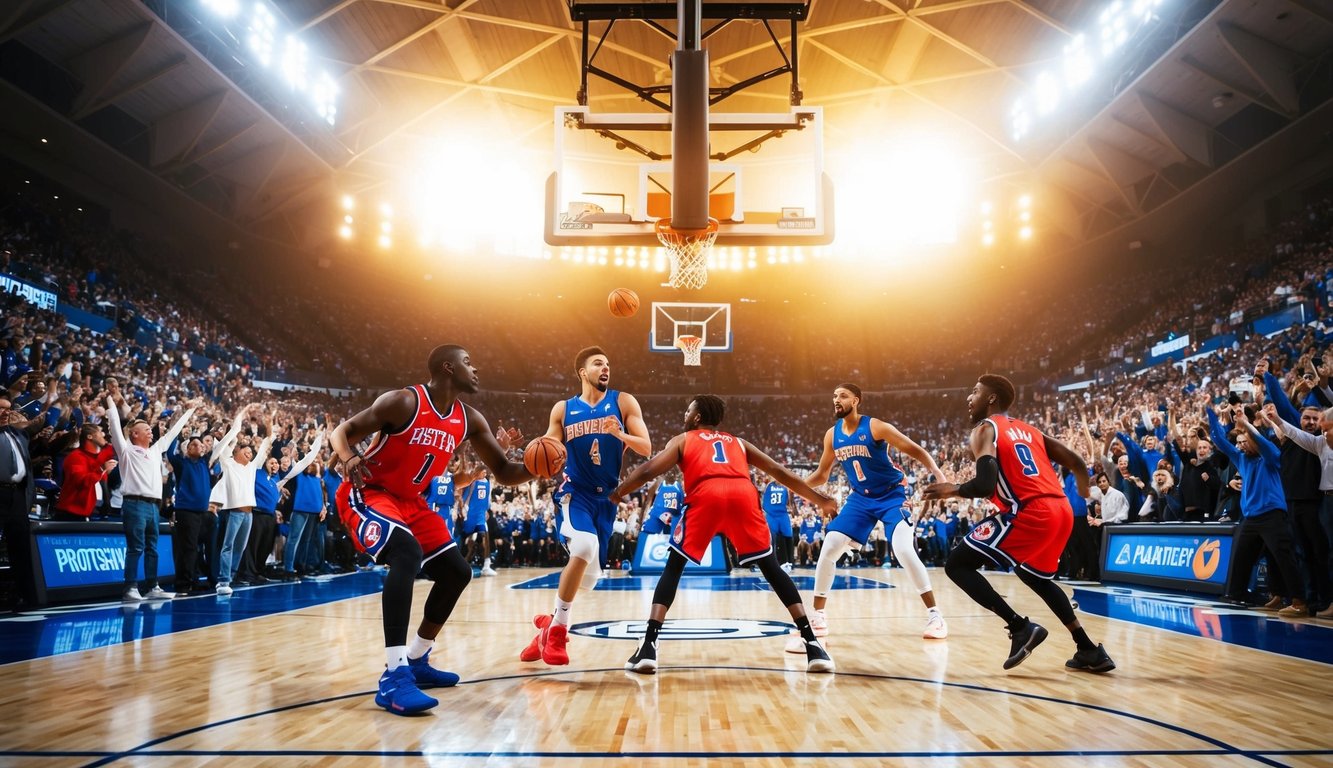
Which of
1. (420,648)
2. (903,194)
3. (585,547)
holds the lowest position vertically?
(420,648)

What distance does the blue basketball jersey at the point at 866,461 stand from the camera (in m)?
6.76

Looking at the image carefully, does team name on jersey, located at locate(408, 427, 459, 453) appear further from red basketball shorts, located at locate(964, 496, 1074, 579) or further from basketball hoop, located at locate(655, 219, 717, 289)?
basketball hoop, located at locate(655, 219, 717, 289)

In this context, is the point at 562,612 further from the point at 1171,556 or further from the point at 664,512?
the point at 664,512

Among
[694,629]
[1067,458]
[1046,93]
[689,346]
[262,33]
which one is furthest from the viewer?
[1046,93]

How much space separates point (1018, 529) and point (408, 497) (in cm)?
375

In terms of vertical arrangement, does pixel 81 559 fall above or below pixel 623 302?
below

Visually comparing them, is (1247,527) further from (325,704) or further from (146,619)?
(146,619)

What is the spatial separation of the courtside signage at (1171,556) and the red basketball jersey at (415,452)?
9.53m

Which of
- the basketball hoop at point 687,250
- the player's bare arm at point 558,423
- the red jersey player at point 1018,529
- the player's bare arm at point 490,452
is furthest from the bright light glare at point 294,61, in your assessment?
the red jersey player at point 1018,529

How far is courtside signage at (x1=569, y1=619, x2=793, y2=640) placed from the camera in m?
6.77

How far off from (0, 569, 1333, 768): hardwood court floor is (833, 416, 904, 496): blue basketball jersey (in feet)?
4.18

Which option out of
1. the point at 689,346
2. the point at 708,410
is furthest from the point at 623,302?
the point at 689,346

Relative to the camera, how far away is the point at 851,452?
22.4 ft

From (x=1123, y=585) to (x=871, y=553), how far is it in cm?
789
